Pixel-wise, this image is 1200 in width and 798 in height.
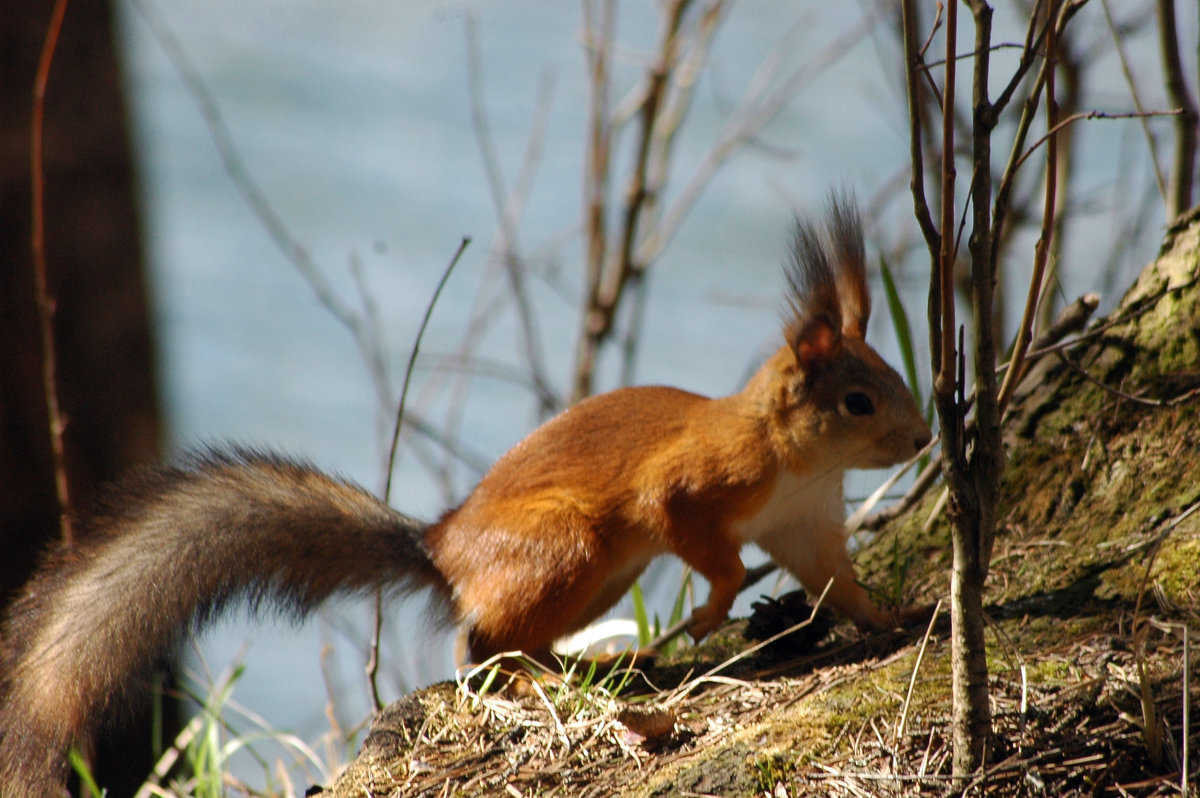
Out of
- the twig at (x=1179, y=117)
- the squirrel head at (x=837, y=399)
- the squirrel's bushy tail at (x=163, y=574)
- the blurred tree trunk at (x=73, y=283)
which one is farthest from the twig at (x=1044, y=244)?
the blurred tree trunk at (x=73, y=283)

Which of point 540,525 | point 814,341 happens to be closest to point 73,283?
point 540,525

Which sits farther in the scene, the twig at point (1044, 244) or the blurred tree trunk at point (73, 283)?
the blurred tree trunk at point (73, 283)

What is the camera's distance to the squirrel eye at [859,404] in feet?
7.18

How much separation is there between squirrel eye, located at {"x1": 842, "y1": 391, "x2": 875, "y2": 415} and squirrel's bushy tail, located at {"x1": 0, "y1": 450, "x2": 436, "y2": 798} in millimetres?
910

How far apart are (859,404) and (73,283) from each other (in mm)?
2191

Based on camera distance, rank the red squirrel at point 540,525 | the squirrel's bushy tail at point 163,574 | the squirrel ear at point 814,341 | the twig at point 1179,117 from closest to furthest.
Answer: the squirrel's bushy tail at point 163,574, the red squirrel at point 540,525, the squirrel ear at point 814,341, the twig at point 1179,117

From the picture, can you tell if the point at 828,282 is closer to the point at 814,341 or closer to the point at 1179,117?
the point at 814,341

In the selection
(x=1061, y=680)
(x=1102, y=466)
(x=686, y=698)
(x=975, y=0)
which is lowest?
(x=686, y=698)

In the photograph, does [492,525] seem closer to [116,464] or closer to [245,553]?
[245,553]

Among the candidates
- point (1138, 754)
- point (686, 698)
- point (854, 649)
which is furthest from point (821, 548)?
point (1138, 754)

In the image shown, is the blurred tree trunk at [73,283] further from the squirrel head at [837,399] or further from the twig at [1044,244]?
the twig at [1044,244]

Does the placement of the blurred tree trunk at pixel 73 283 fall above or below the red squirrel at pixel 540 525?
above

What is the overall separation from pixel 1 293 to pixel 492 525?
173 centimetres

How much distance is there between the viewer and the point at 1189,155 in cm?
231
